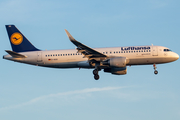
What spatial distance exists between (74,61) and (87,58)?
209 cm

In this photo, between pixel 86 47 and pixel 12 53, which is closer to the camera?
pixel 86 47

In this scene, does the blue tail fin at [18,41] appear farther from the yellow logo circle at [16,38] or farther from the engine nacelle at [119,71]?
the engine nacelle at [119,71]

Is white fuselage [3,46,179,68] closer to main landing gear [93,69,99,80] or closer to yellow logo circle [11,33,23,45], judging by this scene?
main landing gear [93,69,99,80]

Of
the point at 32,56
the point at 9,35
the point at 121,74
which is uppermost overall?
the point at 9,35

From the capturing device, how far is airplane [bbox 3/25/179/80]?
46756 millimetres

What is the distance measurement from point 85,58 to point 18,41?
12.2 m

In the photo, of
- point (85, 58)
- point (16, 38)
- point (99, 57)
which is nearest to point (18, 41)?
point (16, 38)

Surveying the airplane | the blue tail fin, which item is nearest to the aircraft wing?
the airplane

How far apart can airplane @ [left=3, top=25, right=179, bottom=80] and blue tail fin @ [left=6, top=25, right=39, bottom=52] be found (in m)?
0.82

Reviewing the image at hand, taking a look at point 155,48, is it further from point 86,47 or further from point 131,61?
point 86,47

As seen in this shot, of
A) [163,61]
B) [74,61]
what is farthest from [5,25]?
[163,61]

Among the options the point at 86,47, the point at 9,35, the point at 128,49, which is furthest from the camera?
the point at 9,35

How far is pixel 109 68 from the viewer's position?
51062 mm

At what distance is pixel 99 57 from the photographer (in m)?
47.3
